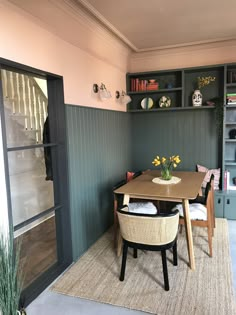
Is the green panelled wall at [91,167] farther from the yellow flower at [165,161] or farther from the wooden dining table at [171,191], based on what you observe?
the yellow flower at [165,161]

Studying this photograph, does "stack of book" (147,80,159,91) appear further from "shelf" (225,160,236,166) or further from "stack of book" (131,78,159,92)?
"shelf" (225,160,236,166)

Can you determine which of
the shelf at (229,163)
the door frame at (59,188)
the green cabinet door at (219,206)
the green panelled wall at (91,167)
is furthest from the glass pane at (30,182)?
the shelf at (229,163)

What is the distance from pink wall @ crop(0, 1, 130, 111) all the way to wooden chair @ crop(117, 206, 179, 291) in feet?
4.54

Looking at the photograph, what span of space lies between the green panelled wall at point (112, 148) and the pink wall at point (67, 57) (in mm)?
207

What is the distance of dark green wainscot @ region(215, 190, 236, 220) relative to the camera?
12.7ft

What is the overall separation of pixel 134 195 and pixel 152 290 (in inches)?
34.8

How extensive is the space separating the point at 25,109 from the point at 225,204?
3.11 meters

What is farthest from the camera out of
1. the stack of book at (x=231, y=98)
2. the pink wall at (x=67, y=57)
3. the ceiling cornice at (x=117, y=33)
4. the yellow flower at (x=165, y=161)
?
the stack of book at (x=231, y=98)

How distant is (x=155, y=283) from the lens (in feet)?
7.75

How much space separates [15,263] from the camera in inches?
67.4

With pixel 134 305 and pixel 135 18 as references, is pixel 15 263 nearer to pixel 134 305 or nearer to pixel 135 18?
pixel 134 305

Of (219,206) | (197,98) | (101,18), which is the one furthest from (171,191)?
(101,18)

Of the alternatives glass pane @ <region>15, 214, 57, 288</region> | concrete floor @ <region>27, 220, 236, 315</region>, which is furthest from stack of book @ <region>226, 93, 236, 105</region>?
concrete floor @ <region>27, 220, 236, 315</region>

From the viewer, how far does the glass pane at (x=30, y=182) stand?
2529mm
